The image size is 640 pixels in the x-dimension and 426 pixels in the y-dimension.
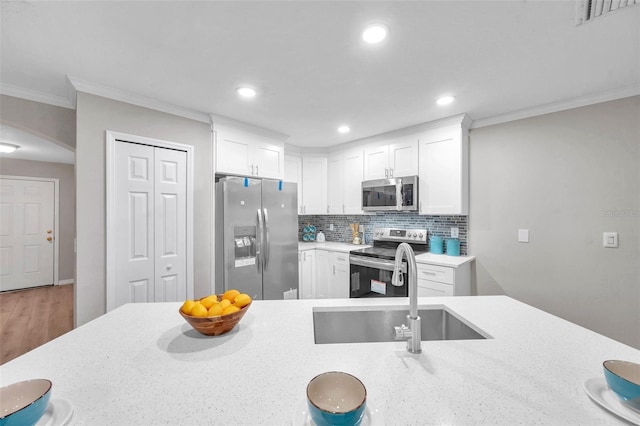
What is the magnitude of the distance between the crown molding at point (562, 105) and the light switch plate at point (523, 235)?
1130mm

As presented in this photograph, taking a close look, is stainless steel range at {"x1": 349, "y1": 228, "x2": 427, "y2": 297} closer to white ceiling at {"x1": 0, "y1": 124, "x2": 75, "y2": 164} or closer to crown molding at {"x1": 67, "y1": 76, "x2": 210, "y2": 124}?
crown molding at {"x1": 67, "y1": 76, "x2": 210, "y2": 124}

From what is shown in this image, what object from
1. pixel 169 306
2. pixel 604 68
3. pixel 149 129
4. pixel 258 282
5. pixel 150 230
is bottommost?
pixel 258 282

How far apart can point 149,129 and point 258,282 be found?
177 centimetres

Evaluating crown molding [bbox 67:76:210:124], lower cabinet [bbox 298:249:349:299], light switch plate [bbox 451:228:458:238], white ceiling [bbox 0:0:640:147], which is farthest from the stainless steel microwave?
crown molding [bbox 67:76:210:124]

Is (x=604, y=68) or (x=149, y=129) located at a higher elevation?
(x=604, y=68)

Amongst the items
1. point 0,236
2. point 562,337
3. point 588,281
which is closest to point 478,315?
point 562,337

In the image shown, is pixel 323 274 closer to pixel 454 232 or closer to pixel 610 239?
pixel 454 232

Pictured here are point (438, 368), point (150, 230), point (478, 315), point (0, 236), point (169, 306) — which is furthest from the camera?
point (0, 236)

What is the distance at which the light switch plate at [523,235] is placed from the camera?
2580 millimetres

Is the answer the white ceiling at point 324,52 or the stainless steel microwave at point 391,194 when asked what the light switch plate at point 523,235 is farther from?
the white ceiling at point 324,52

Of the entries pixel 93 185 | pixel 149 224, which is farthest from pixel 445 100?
pixel 93 185

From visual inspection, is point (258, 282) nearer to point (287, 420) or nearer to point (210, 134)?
point (210, 134)

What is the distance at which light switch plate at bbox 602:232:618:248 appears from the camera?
7.06 feet

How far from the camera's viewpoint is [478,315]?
1.26 metres
